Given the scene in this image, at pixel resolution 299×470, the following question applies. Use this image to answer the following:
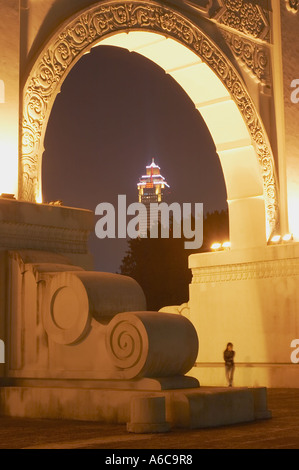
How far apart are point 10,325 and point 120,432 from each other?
2.50 metres

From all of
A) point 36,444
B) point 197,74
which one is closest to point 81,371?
point 36,444

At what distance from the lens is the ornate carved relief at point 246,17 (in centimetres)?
1357

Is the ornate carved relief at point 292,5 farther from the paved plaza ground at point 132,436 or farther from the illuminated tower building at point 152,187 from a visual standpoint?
the illuminated tower building at point 152,187

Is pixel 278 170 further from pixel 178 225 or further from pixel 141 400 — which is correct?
pixel 178 225

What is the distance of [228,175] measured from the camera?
564 inches

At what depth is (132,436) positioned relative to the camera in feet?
22.9

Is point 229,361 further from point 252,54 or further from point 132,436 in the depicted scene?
point 132,436

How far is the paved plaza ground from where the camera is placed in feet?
21.3

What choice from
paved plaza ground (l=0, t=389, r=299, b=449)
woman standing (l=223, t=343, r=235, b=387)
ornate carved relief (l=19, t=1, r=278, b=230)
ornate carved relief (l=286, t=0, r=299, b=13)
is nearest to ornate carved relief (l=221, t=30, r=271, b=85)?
ornate carved relief (l=19, t=1, r=278, b=230)

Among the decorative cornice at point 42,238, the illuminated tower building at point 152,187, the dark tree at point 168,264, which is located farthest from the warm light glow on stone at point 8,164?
the illuminated tower building at point 152,187

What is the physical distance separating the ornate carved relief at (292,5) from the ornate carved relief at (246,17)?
2.02 ft

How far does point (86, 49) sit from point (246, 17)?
4.34 meters

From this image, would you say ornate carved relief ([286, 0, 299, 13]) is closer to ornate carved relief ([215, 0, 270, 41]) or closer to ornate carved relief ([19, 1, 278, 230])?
ornate carved relief ([215, 0, 270, 41])

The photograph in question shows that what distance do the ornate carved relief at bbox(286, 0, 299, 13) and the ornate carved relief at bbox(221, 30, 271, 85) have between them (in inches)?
43.4
